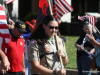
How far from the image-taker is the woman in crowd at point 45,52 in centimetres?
366

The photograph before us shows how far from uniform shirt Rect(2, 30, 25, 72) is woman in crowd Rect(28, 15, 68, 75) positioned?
1.73 m

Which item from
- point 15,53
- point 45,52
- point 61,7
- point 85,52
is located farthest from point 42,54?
point 85,52

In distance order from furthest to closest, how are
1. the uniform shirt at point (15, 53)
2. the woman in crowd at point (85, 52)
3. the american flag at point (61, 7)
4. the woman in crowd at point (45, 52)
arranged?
the woman in crowd at point (85, 52)
the american flag at point (61, 7)
the uniform shirt at point (15, 53)
the woman in crowd at point (45, 52)

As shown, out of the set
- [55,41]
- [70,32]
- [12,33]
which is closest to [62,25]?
[70,32]

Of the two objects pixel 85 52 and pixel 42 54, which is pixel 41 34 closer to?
pixel 42 54

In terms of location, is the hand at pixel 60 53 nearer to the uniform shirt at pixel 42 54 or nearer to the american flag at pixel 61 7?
the uniform shirt at pixel 42 54

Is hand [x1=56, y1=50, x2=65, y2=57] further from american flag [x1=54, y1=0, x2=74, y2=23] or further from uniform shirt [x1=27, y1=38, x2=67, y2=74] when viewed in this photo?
american flag [x1=54, y1=0, x2=74, y2=23]

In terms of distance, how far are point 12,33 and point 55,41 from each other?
1992 mm

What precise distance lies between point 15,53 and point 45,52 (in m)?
1.95

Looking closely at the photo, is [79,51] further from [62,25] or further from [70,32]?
[70,32]

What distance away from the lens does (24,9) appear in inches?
1287

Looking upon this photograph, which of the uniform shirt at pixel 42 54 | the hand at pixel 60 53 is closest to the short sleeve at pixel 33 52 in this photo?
the uniform shirt at pixel 42 54

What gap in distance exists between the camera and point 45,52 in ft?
12.2

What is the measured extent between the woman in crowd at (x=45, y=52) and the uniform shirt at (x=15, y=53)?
173 centimetres
